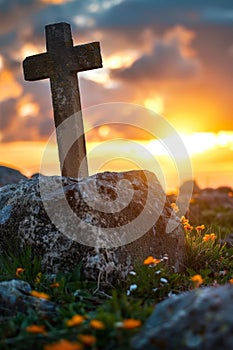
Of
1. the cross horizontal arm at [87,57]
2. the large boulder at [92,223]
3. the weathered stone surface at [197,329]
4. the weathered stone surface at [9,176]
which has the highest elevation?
the cross horizontal arm at [87,57]

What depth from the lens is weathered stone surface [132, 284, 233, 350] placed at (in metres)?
2.97

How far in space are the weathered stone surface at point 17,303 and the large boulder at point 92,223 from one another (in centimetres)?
127

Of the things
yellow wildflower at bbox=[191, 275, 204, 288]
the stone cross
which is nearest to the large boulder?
the stone cross

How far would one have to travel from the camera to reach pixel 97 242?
6062 millimetres

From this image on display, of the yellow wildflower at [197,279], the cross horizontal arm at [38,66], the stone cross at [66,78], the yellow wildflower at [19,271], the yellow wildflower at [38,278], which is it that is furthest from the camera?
the cross horizontal arm at [38,66]

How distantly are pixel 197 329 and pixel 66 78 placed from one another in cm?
629

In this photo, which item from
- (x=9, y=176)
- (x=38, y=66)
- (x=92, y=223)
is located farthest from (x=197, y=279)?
(x=9, y=176)

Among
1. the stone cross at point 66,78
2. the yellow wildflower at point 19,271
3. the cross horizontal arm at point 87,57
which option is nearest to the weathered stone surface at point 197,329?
the yellow wildflower at point 19,271

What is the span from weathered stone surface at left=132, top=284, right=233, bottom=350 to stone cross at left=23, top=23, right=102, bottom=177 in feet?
18.0

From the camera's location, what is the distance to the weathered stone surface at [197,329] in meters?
2.97

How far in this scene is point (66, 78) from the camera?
8.72 m

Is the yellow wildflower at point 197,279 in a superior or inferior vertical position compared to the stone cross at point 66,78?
inferior

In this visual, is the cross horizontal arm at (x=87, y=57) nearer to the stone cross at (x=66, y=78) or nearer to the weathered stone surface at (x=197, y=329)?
the stone cross at (x=66, y=78)

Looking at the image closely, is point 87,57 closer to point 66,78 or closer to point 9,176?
point 66,78
